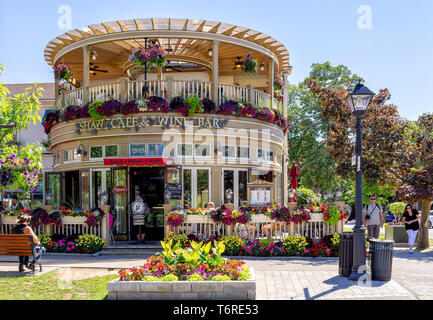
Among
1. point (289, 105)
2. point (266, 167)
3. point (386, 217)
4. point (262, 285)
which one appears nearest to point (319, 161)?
point (289, 105)

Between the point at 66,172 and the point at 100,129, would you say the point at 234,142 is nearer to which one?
the point at 100,129

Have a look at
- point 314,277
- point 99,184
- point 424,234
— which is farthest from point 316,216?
point 99,184

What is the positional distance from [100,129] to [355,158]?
32.1 feet

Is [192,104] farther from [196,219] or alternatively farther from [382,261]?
[382,261]

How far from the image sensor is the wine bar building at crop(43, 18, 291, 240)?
51.2 ft

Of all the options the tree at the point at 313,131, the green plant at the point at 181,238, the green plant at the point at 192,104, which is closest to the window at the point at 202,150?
the green plant at the point at 192,104

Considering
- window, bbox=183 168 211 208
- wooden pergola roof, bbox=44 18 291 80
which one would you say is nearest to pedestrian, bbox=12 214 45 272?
window, bbox=183 168 211 208

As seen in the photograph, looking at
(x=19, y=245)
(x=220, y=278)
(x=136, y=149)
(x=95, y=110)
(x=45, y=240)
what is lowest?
(x=45, y=240)

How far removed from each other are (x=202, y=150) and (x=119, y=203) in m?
3.46

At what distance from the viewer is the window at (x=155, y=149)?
15.8 metres

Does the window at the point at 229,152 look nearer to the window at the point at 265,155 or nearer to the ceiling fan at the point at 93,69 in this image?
the window at the point at 265,155

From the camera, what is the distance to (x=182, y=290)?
288 inches

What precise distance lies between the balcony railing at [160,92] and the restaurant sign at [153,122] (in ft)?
2.52

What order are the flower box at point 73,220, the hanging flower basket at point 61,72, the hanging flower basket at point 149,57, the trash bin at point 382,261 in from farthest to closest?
the hanging flower basket at point 61,72 < the hanging flower basket at point 149,57 < the flower box at point 73,220 < the trash bin at point 382,261
